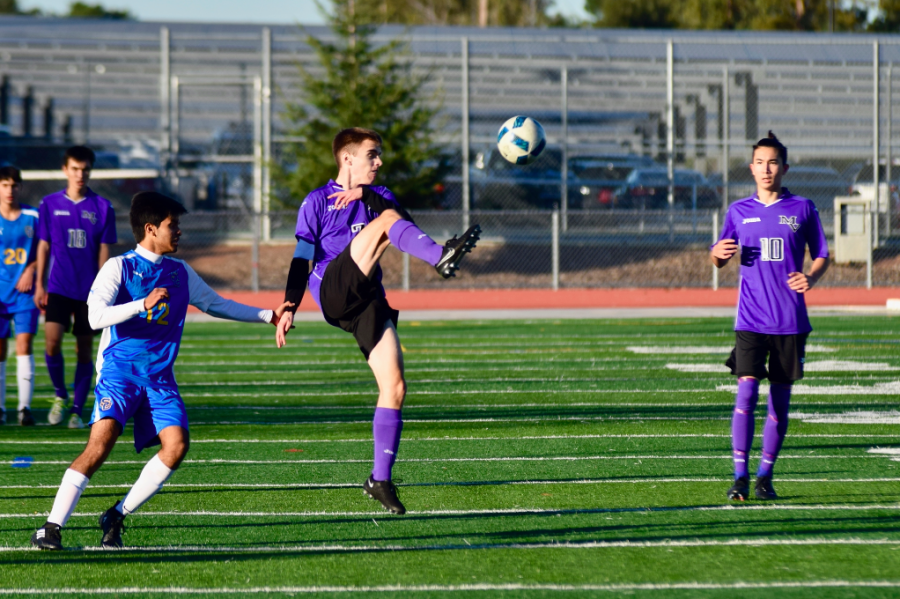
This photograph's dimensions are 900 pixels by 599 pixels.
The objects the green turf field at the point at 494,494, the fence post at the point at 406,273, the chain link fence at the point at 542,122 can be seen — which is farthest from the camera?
the chain link fence at the point at 542,122

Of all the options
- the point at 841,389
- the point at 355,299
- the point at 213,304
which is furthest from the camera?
the point at 841,389

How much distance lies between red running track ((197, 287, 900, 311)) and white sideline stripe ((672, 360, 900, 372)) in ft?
26.6

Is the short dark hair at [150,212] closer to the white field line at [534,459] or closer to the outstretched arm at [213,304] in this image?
the outstretched arm at [213,304]

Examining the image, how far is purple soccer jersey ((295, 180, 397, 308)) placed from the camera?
5715 mm

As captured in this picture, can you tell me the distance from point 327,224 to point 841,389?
18.9 ft

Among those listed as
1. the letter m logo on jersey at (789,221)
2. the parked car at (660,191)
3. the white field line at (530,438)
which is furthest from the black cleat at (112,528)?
the parked car at (660,191)

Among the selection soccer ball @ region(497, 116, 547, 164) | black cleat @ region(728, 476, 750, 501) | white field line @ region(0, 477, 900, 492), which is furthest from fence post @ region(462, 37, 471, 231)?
black cleat @ region(728, 476, 750, 501)

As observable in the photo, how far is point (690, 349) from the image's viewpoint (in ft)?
41.6

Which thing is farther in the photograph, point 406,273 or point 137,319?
point 406,273

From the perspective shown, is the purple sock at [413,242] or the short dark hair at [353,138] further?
the short dark hair at [353,138]

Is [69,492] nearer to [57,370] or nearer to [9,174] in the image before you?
[57,370]

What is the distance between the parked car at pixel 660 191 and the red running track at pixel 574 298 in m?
3.05

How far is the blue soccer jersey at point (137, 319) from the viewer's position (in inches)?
182


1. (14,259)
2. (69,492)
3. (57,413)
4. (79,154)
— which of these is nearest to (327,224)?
(69,492)
